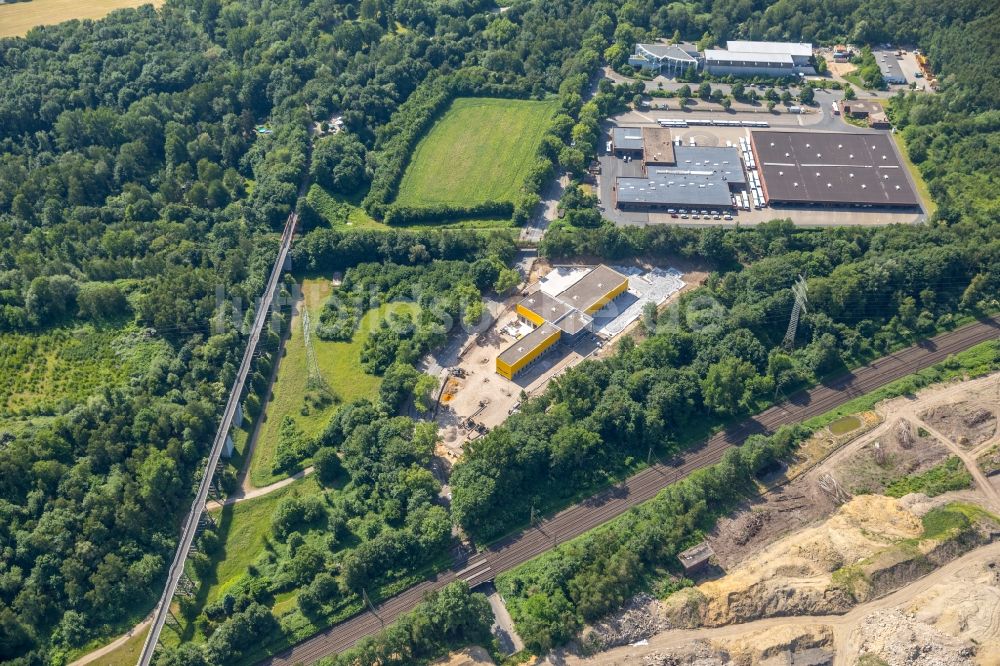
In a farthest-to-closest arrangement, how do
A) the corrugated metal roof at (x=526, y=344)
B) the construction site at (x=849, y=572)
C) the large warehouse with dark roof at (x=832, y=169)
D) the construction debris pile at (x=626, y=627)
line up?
1. the large warehouse with dark roof at (x=832, y=169)
2. the corrugated metal roof at (x=526, y=344)
3. the construction debris pile at (x=626, y=627)
4. the construction site at (x=849, y=572)

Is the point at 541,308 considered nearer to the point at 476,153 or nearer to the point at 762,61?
the point at 476,153

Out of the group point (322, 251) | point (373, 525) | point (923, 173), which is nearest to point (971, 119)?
point (923, 173)

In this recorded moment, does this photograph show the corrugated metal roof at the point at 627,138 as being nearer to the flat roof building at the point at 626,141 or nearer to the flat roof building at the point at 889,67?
the flat roof building at the point at 626,141

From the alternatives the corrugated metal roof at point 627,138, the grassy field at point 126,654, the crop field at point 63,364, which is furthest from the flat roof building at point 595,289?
the grassy field at point 126,654

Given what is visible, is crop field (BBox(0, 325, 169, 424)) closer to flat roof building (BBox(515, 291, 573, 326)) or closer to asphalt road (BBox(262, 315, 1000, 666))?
asphalt road (BBox(262, 315, 1000, 666))

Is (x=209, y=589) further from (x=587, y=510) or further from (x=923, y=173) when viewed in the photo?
(x=923, y=173)

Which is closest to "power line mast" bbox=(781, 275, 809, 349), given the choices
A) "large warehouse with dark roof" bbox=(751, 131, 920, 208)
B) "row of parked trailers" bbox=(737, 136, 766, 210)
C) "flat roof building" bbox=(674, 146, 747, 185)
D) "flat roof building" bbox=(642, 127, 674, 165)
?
"row of parked trailers" bbox=(737, 136, 766, 210)

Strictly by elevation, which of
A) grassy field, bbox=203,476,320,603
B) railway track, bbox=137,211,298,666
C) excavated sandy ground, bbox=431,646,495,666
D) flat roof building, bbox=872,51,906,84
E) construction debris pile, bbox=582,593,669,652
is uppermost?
flat roof building, bbox=872,51,906,84
